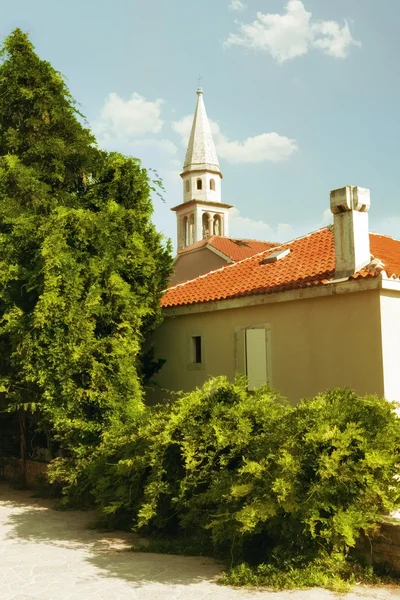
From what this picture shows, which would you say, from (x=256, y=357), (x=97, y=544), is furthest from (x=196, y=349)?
(x=97, y=544)

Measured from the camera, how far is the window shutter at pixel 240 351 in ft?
45.3

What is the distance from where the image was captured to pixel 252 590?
7.29 m

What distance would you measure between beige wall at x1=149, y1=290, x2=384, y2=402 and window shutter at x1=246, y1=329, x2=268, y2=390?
196mm

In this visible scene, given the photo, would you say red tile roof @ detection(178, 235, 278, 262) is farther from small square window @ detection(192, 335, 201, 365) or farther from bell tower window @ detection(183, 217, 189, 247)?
bell tower window @ detection(183, 217, 189, 247)

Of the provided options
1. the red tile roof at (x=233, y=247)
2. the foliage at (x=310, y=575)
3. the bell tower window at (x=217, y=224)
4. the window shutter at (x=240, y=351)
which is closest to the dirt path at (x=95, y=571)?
the foliage at (x=310, y=575)

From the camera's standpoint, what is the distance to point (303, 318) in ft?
41.2

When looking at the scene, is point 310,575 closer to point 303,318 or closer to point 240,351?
point 303,318

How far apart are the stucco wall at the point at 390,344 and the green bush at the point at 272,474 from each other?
9.08 ft

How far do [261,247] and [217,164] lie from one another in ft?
65.3

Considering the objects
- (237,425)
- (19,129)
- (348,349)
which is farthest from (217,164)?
(237,425)

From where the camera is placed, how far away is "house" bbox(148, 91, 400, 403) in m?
11.2

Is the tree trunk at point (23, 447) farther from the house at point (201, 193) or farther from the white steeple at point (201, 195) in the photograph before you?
the white steeple at point (201, 195)

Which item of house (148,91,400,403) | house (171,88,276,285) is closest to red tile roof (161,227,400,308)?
house (148,91,400,403)

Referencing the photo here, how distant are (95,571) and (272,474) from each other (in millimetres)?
2804
